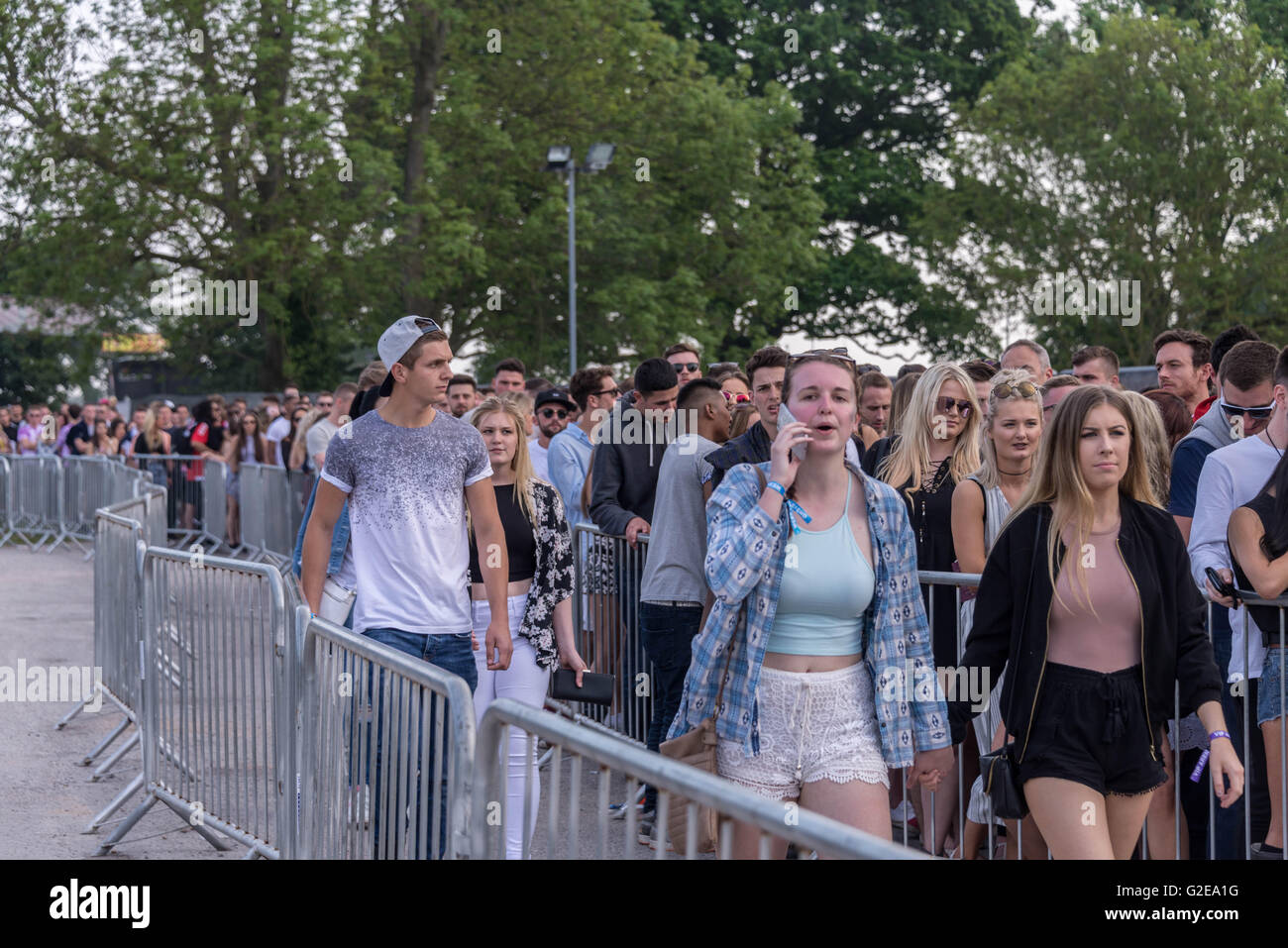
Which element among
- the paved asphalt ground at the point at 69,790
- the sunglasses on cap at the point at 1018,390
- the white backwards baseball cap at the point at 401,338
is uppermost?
the white backwards baseball cap at the point at 401,338

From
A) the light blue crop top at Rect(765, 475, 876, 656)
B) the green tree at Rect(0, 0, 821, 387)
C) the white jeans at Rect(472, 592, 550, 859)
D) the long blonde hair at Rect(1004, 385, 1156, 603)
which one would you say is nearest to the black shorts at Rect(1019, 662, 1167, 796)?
the long blonde hair at Rect(1004, 385, 1156, 603)

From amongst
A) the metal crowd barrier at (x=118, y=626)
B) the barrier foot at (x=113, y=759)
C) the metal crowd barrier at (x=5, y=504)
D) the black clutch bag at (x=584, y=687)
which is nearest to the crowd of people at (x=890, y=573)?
the black clutch bag at (x=584, y=687)

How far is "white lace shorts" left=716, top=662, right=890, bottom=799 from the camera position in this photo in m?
4.36

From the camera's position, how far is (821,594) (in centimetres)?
438

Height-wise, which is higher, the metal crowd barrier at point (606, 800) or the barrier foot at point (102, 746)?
the metal crowd barrier at point (606, 800)

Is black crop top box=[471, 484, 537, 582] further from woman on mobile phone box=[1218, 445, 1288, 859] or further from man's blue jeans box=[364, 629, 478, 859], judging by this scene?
woman on mobile phone box=[1218, 445, 1288, 859]

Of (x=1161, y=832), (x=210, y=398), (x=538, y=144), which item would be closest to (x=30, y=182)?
(x=538, y=144)

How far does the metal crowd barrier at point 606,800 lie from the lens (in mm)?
→ 2525

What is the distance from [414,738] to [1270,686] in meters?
2.74

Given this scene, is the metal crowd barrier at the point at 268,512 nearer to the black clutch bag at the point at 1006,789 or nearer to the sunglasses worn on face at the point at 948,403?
the sunglasses worn on face at the point at 948,403

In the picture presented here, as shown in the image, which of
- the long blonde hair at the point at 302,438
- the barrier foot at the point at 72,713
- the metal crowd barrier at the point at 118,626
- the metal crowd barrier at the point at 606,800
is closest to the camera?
the metal crowd barrier at the point at 606,800

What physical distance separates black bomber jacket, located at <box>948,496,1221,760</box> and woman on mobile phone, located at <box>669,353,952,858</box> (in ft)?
0.74
